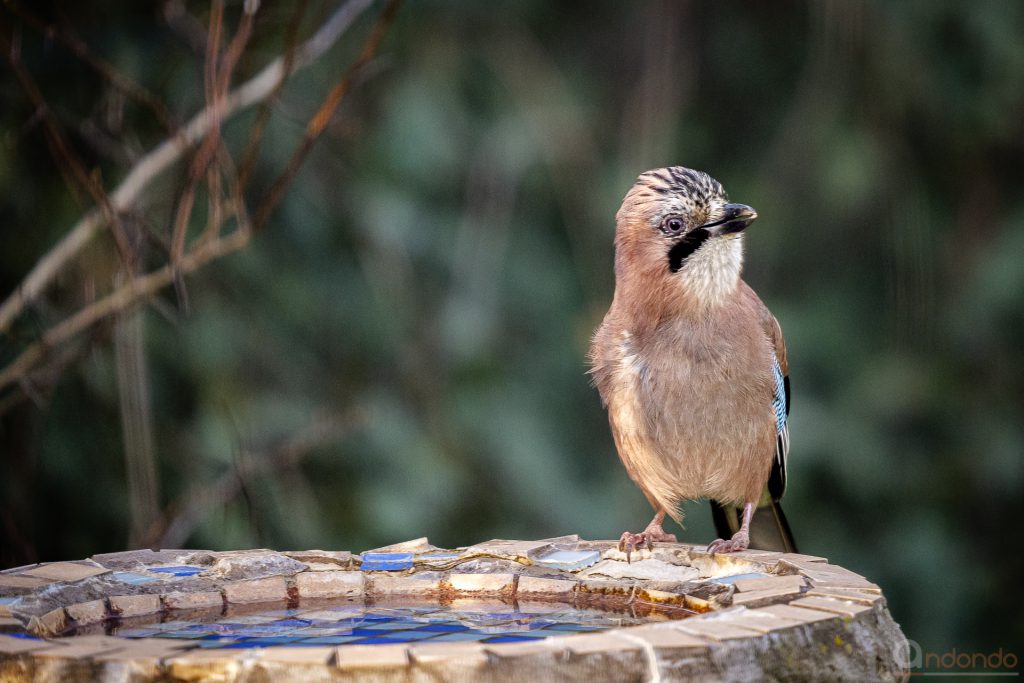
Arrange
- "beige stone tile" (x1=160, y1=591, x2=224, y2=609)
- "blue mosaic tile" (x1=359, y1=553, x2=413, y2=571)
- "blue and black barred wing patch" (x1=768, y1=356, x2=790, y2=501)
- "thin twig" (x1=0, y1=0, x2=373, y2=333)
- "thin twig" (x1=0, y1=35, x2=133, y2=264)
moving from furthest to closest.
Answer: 1. "thin twig" (x1=0, y1=0, x2=373, y2=333)
2. "thin twig" (x1=0, y1=35, x2=133, y2=264)
3. "blue and black barred wing patch" (x1=768, y1=356, x2=790, y2=501)
4. "blue mosaic tile" (x1=359, y1=553, x2=413, y2=571)
5. "beige stone tile" (x1=160, y1=591, x2=224, y2=609)

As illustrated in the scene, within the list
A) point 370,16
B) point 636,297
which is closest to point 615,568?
point 636,297

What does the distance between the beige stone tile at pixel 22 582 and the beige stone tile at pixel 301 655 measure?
0.82m

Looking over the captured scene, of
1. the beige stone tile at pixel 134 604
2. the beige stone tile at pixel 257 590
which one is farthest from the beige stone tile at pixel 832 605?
the beige stone tile at pixel 134 604

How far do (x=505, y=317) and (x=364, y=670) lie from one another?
13.6 feet

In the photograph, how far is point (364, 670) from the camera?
70.4 inches

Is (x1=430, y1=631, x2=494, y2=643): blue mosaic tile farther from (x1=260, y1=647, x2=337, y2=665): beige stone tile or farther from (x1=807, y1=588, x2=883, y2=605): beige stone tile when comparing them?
(x1=807, y1=588, x2=883, y2=605): beige stone tile

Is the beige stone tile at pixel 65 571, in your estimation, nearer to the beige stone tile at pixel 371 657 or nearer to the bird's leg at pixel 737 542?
the beige stone tile at pixel 371 657

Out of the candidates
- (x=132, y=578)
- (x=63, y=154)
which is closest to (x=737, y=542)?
(x=132, y=578)

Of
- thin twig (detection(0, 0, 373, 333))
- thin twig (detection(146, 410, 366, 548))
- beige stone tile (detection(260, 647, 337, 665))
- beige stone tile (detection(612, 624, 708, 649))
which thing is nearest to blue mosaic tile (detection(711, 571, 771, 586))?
beige stone tile (detection(612, 624, 708, 649))

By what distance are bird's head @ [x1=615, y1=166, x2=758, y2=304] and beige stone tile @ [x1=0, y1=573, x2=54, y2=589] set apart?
5.12ft

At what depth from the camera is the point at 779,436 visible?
3.65 m

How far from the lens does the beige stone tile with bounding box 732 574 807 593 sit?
7.72 ft

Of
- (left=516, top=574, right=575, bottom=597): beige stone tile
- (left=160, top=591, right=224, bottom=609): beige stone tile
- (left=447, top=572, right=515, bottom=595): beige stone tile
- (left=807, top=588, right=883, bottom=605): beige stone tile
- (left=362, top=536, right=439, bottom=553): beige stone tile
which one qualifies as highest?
(left=362, top=536, right=439, bottom=553): beige stone tile

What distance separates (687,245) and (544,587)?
1012 mm
